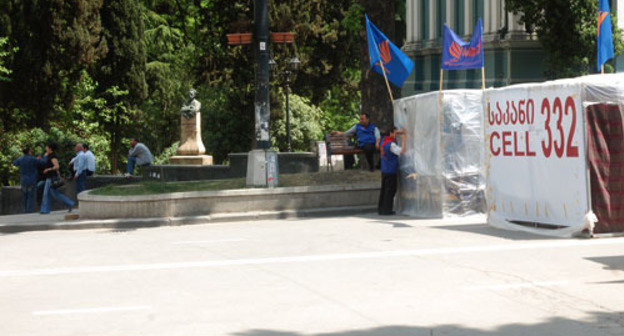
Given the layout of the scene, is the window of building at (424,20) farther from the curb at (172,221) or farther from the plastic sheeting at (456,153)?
the plastic sheeting at (456,153)

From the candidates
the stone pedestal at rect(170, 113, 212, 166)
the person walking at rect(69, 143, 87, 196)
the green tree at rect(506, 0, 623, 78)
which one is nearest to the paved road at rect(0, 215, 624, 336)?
the person walking at rect(69, 143, 87, 196)

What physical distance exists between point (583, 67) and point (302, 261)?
20225 millimetres

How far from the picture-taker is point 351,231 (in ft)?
55.2

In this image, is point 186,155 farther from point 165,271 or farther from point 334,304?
point 334,304

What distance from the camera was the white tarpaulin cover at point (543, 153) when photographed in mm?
15266

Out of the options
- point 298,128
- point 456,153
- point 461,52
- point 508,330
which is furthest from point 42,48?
point 508,330

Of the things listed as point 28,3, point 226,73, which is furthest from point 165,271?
point 226,73

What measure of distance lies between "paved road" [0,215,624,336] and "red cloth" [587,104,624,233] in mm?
705

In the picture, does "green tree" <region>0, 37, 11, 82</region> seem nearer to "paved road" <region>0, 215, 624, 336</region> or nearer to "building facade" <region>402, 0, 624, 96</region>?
"building facade" <region>402, 0, 624, 96</region>

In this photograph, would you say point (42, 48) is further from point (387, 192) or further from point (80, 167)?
point (387, 192)

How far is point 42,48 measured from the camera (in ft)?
125

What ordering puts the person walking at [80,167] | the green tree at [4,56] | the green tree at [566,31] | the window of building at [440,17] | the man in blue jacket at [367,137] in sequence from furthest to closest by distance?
the window of building at [440,17] → the green tree at [4,56] → the green tree at [566,31] → the person walking at [80,167] → the man in blue jacket at [367,137]

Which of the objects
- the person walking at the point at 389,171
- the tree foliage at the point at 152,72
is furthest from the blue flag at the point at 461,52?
the tree foliage at the point at 152,72

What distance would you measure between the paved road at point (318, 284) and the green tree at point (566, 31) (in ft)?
49.7
